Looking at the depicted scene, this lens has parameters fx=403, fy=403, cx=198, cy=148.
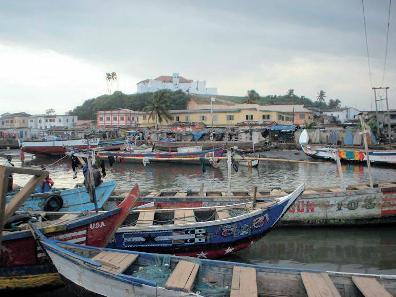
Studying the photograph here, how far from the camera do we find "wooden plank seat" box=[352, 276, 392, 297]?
701 centimetres

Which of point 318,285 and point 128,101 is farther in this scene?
point 128,101

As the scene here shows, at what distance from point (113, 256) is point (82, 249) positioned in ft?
2.54

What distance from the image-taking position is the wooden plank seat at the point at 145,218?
11498 mm

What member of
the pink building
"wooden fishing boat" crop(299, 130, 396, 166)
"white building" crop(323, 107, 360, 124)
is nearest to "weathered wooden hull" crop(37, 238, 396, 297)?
"wooden fishing boat" crop(299, 130, 396, 166)

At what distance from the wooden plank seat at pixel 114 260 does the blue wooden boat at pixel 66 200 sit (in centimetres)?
495

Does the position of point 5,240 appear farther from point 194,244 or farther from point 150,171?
point 150,171

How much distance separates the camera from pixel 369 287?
7.28 m

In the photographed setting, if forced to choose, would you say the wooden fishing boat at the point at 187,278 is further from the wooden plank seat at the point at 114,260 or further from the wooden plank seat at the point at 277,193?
the wooden plank seat at the point at 277,193

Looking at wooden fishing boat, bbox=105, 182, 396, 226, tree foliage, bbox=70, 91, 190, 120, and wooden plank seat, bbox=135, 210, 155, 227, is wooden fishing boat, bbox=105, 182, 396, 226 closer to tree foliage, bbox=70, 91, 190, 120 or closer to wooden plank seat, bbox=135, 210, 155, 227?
wooden plank seat, bbox=135, 210, 155, 227

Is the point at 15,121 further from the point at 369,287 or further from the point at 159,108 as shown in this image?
the point at 369,287

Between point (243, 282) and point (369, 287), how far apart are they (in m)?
2.26

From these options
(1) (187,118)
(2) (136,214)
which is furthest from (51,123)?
(2) (136,214)

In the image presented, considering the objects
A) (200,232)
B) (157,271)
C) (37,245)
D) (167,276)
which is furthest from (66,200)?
(167,276)

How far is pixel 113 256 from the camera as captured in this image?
8.58 m
